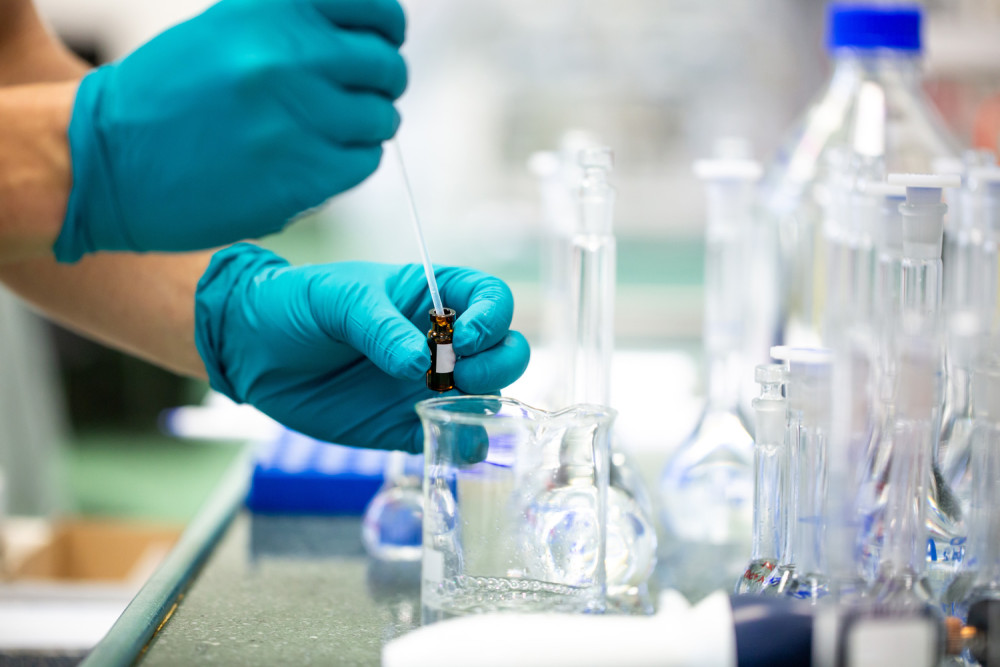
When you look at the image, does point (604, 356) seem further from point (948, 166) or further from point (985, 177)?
point (948, 166)

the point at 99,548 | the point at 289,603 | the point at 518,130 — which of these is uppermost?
the point at 518,130

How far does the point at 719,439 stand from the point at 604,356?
0.24 meters

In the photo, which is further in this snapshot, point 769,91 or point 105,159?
point 769,91

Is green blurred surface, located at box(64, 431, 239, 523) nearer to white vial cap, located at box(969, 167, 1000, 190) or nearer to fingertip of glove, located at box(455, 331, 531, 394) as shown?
fingertip of glove, located at box(455, 331, 531, 394)

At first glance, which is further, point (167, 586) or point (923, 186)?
point (167, 586)

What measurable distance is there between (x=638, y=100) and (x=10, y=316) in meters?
2.73

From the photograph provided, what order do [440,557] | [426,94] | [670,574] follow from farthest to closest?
[426,94]
[670,574]
[440,557]

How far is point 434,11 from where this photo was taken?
4250mm

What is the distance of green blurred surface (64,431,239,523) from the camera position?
369 cm

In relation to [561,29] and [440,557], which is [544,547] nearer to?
[440,557]

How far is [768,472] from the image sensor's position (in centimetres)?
76

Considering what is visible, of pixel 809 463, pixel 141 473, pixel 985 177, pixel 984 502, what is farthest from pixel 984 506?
pixel 141 473

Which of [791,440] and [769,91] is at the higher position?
[769,91]

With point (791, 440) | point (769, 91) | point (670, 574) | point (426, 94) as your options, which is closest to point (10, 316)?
point (426, 94)
